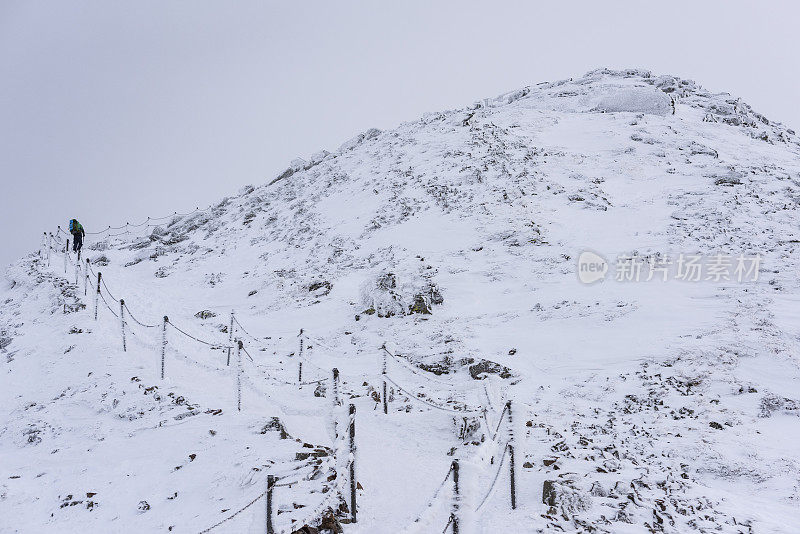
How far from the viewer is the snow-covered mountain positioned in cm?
699

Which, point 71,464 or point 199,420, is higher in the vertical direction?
point 199,420

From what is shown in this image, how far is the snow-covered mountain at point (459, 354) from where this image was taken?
6.99 m

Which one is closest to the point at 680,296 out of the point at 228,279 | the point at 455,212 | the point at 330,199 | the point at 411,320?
the point at 411,320

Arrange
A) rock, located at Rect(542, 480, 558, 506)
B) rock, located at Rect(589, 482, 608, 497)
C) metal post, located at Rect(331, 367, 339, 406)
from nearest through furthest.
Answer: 1. rock, located at Rect(542, 480, 558, 506)
2. rock, located at Rect(589, 482, 608, 497)
3. metal post, located at Rect(331, 367, 339, 406)

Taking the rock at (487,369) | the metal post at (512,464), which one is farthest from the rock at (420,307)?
the metal post at (512,464)

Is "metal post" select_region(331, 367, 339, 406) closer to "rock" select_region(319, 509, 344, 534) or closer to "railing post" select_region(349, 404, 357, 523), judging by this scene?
"railing post" select_region(349, 404, 357, 523)

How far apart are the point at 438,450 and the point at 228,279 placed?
1786 cm

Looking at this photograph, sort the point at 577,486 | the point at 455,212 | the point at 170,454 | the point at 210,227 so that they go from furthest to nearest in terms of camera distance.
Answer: the point at 210,227, the point at 455,212, the point at 170,454, the point at 577,486

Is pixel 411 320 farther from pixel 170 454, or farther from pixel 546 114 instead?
pixel 546 114

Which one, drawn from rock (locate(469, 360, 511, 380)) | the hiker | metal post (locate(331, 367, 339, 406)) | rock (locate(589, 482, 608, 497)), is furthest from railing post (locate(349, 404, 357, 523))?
the hiker

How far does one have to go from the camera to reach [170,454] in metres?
8.83

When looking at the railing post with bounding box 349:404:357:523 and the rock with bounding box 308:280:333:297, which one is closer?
the railing post with bounding box 349:404:357:523

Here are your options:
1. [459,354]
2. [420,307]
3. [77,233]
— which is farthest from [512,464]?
[77,233]

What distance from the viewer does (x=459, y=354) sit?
12961 mm
